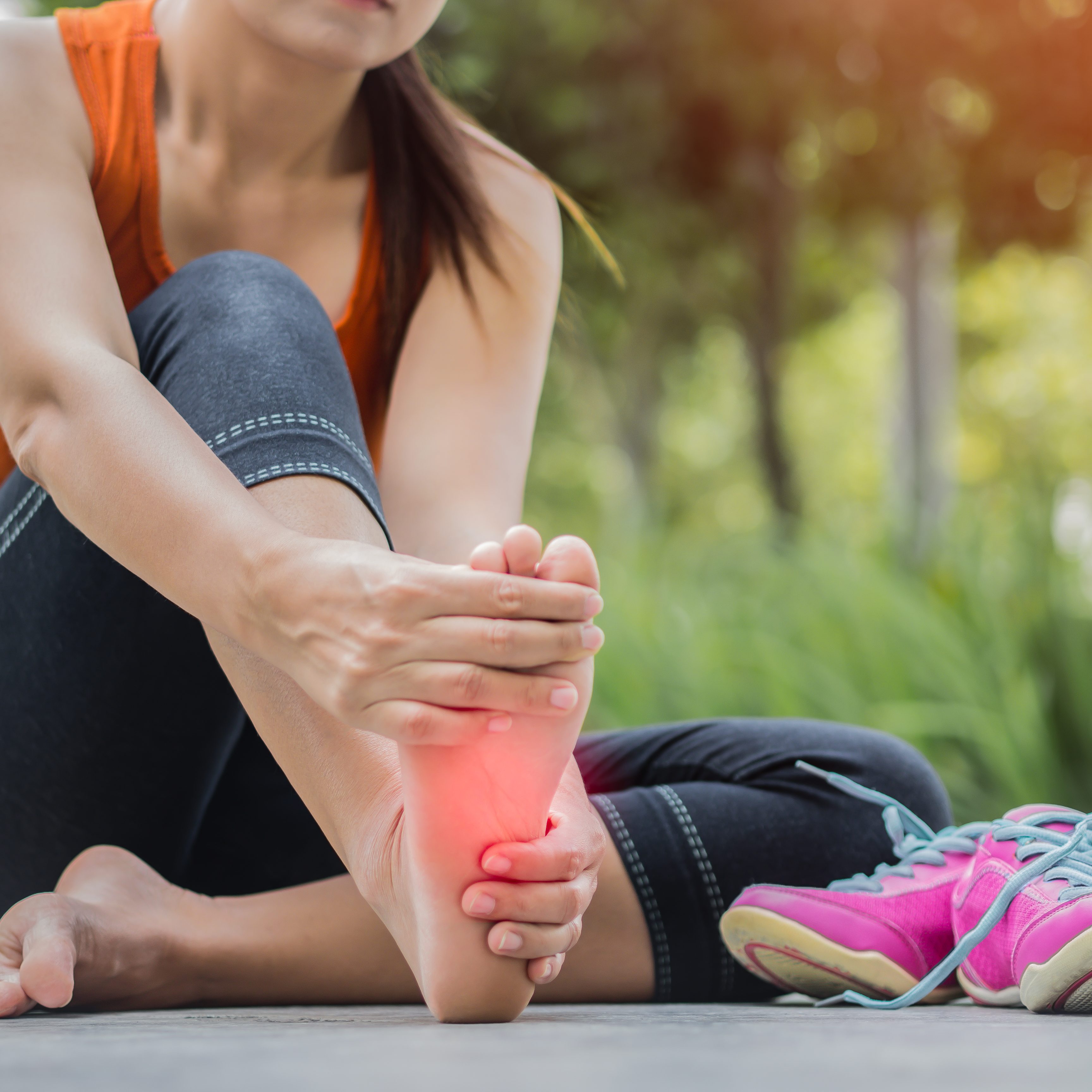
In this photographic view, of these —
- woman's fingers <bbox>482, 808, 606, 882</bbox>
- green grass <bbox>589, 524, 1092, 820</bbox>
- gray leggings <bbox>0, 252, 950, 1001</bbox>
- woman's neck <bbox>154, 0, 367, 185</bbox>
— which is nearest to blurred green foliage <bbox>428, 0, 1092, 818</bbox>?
green grass <bbox>589, 524, 1092, 820</bbox>

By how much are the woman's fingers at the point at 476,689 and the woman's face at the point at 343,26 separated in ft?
2.03

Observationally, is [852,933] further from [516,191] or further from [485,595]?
[516,191]

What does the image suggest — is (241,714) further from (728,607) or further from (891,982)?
(728,607)

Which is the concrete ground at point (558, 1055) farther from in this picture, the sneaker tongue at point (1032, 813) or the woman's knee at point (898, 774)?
the woman's knee at point (898, 774)

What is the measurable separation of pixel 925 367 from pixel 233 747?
3.46 m

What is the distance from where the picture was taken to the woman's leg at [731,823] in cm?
94

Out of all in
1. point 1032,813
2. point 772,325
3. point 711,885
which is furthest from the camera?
point 772,325

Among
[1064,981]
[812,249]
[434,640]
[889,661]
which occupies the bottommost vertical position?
[889,661]

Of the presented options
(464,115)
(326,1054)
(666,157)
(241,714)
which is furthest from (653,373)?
(326,1054)

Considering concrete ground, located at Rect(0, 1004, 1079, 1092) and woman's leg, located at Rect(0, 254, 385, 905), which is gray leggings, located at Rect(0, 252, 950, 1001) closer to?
woman's leg, located at Rect(0, 254, 385, 905)

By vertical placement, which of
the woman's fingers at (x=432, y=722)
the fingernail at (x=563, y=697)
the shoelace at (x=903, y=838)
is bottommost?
the shoelace at (x=903, y=838)

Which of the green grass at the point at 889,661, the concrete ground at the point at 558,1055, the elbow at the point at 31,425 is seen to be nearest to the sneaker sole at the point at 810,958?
the concrete ground at the point at 558,1055

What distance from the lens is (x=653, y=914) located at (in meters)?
0.94

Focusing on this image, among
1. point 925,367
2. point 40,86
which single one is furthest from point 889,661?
point 925,367
